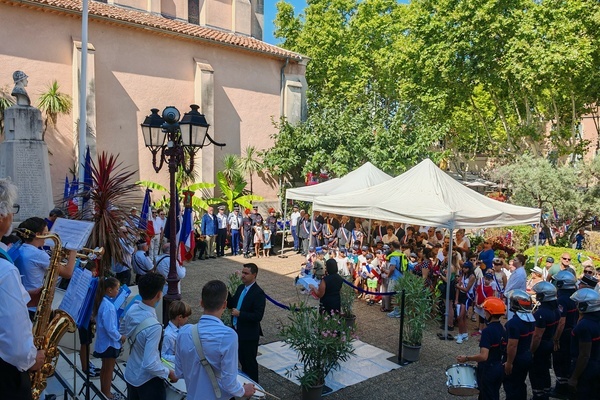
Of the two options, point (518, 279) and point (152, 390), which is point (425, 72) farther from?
point (152, 390)

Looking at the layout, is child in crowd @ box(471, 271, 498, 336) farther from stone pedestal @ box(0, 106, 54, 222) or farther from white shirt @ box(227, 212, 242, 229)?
white shirt @ box(227, 212, 242, 229)

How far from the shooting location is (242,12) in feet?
83.8

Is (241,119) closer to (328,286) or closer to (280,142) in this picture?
(280,142)

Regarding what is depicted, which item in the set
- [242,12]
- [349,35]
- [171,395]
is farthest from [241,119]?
[171,395]

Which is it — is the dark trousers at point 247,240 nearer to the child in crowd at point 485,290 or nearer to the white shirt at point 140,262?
the white shirt at point 140,262

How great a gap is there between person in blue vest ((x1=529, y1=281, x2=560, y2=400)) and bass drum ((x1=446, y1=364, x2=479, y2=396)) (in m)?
1.30

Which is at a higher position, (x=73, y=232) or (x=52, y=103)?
(x=52, y=103)

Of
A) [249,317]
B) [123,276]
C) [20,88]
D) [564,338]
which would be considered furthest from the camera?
[20,88]

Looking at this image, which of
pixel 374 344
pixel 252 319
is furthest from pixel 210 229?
pixel 252 319

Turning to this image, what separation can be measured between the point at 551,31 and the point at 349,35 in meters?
13.6

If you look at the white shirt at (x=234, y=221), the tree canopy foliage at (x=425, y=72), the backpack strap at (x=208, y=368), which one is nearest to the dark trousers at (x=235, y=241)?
the white shirt at (x=234, y=221)

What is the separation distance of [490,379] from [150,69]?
1853cm

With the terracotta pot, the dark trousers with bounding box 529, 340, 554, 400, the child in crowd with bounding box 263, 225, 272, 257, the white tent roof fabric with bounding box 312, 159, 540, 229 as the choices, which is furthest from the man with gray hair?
the child in crowd with bounding box 263, 225, 272, 257

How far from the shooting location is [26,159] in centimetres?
988
